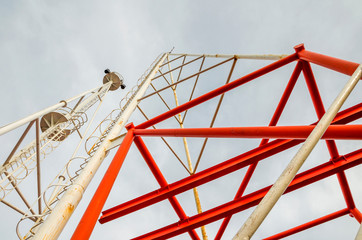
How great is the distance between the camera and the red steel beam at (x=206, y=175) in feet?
10.9

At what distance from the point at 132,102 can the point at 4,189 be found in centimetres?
438

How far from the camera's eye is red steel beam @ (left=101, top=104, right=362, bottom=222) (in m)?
3.33

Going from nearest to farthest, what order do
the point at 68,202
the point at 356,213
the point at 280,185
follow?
the point at 280,185
the point at 68,202
the point at 356,213

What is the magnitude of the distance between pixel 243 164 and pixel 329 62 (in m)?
1.71

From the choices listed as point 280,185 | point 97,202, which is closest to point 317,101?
point 280,185

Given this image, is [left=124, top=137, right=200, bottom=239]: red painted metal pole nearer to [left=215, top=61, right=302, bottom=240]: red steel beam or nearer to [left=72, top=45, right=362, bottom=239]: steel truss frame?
[left=72, top=45, right=362, bottom=239]: steel truss frame

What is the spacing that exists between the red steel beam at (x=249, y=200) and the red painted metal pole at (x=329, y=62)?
1231 mm

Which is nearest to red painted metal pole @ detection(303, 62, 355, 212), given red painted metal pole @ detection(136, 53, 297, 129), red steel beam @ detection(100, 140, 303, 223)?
red painted metal pole @ detection(136, 53, 297, 129)

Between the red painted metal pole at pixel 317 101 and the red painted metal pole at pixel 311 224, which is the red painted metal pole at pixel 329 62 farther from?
the red painted metal pole at pixel 311 224

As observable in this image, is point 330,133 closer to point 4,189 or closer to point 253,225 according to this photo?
point 253,225

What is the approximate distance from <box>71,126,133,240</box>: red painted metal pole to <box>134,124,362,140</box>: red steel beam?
0.81m

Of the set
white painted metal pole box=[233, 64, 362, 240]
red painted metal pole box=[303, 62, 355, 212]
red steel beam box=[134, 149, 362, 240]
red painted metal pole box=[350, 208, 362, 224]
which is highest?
red painted metal pole box=[303, 62, 355, 212]

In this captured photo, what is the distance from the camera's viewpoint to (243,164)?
3400 millimetres

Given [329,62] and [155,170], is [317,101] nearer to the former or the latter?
[329,62]
